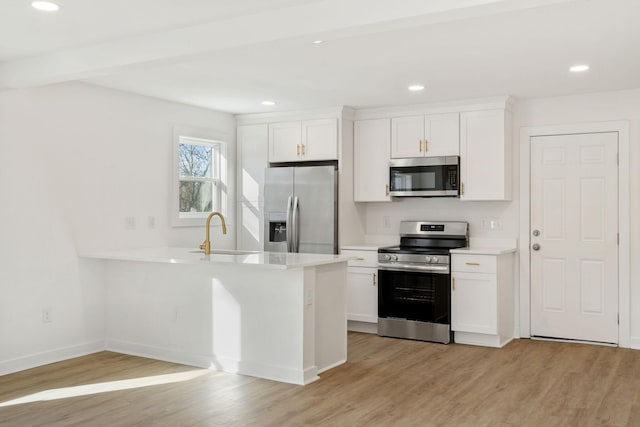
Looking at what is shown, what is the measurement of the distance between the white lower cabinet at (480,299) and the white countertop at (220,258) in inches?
55.3

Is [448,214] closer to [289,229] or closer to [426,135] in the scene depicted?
[426,135]

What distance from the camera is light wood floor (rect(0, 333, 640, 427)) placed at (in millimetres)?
3535

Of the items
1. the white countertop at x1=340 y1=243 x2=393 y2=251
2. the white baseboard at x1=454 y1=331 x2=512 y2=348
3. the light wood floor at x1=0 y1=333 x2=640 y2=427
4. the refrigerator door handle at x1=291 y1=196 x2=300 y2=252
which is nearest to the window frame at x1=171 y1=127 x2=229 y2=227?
the refrigerator door handle at x1=291 y1=196 x2=300 y2=252

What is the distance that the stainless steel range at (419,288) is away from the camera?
5.63 metres

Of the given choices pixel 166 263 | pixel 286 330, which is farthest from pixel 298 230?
pixel 286 330

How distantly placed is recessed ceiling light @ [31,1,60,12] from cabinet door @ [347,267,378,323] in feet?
12.3

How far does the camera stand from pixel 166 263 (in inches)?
194

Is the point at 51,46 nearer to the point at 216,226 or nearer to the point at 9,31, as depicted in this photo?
the point at 9,31

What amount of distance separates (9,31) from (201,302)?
2286mm

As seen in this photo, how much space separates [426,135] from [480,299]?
5.54 ft

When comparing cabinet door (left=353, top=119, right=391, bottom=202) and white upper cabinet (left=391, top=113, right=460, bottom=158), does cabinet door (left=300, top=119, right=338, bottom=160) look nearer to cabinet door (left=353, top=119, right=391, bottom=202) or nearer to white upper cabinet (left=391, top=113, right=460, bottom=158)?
cabinet door (left=353, top=119, right=391, bottom=202)

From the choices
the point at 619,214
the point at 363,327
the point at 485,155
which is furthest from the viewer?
the point at 363,327

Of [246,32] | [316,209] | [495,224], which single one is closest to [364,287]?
[316,209]

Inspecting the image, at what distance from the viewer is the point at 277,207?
21.0 feet
